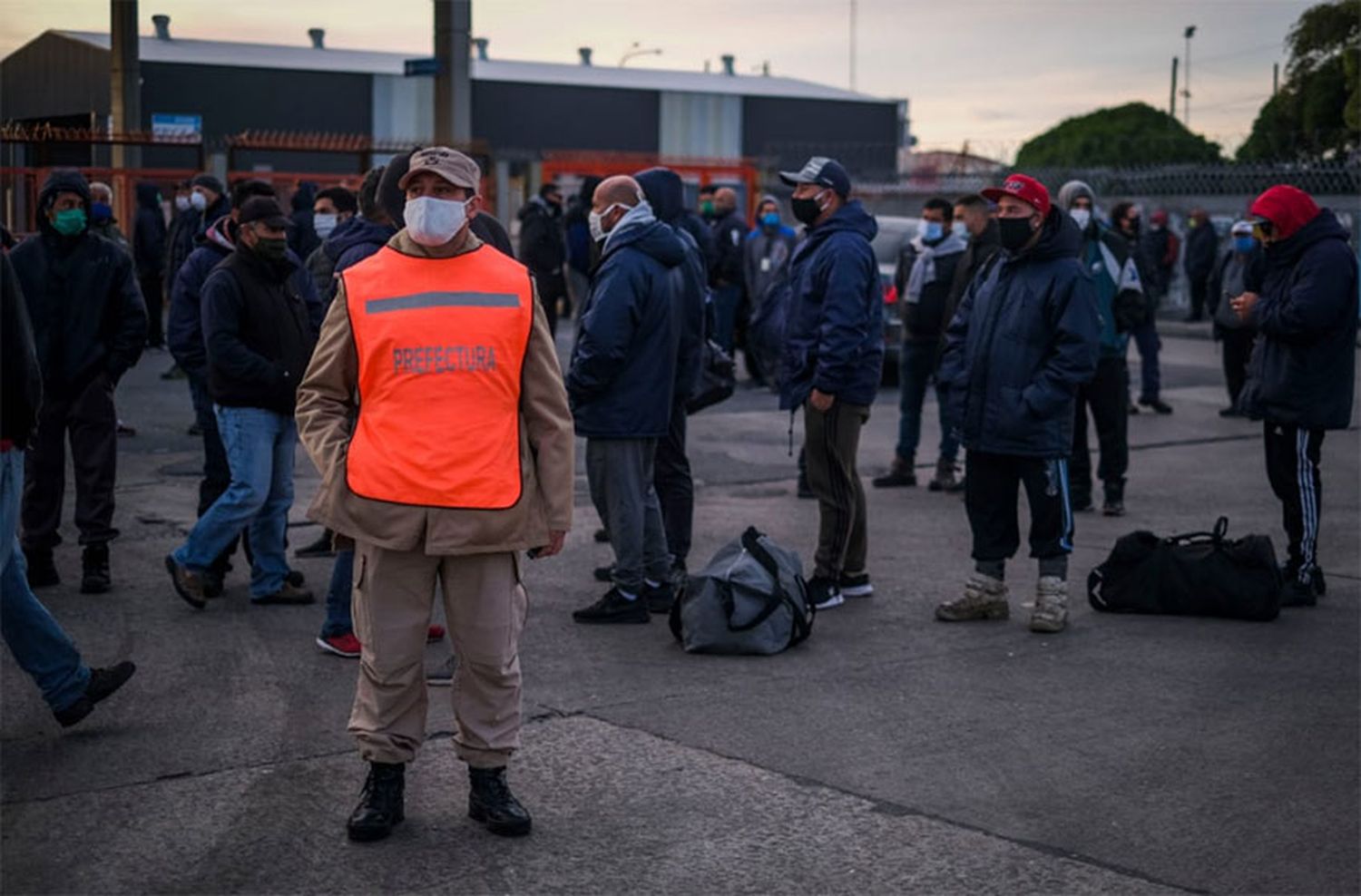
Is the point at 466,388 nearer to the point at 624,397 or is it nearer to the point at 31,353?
the point at 31,353

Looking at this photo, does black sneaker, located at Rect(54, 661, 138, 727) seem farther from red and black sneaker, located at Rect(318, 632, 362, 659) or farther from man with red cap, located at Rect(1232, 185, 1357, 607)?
man with red cap, located at Rect(1232, 185, 1357, 607)

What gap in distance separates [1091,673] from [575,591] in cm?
258

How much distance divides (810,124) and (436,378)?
48535 millimetres

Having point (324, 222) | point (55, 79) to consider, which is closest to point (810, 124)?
point (55, 79)

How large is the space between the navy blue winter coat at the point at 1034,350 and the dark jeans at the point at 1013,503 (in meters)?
0.11

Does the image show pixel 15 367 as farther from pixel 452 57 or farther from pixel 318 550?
pixel 452 57

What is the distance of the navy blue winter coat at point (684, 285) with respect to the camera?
823 centimetres

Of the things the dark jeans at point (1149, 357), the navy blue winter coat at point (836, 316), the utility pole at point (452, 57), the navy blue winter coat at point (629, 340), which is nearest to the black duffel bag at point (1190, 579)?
the navy blue winter coat at point (836, 316)

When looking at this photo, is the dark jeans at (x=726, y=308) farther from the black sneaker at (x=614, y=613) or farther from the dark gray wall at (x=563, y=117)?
the dark gray wall at (x=563, y=117)

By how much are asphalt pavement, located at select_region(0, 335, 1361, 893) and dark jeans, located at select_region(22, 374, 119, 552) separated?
305 mm

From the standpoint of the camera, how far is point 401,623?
5.21m

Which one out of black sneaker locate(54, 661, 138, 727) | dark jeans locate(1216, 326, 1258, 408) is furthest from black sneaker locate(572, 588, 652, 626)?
dark jeans locate(1216, 326, 1258, 408)

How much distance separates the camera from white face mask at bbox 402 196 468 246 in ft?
16.7

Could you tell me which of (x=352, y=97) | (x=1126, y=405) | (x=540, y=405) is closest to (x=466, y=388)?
(x=540, y=405)
